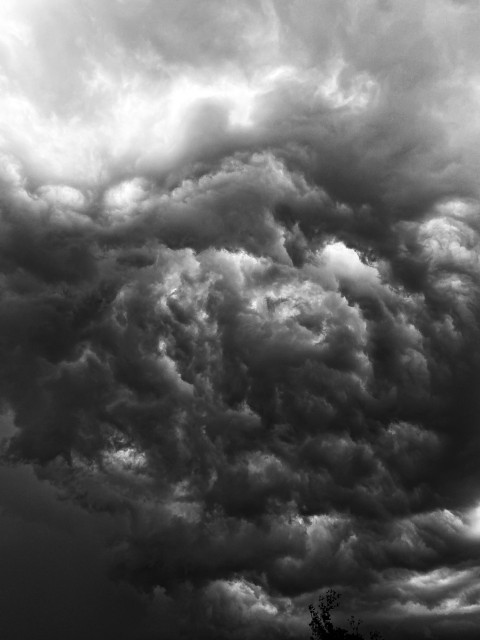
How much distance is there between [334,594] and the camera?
6862cm

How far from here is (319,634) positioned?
235 feet

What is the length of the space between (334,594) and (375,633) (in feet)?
43.5

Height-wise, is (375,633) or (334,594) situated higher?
(334,594)

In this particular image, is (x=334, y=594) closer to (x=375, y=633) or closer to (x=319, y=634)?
(x=319, y=634)

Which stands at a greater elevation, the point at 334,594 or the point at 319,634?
the point at 334,594

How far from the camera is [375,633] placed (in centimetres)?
7450

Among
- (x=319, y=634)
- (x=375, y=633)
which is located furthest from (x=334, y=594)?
(x=375, y=633)

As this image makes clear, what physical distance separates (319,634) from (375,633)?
9.68 m

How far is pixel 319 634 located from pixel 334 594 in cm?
826

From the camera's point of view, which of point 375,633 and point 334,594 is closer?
point 334,594
